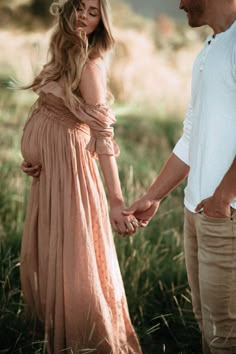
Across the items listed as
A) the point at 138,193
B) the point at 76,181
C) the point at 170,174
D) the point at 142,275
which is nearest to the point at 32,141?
the point at 76,181

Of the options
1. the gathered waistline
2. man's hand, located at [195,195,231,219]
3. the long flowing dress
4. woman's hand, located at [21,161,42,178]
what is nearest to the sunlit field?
the long flowing dress

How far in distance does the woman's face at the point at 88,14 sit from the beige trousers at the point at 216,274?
97cm

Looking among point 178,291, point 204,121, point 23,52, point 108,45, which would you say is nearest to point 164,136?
point 23,52

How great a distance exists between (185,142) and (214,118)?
415 millimetres

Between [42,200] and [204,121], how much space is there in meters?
0.96

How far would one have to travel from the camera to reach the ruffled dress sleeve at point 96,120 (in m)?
2.80

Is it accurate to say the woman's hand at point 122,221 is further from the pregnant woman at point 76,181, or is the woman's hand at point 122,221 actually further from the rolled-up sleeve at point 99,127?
the rolled-up sleeve at point 99,127

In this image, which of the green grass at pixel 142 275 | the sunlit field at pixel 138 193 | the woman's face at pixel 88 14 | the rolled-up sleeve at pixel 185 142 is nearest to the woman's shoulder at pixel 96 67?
the woman's face at pixel 88 14

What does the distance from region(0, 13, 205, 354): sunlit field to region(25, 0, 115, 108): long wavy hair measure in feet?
0.91

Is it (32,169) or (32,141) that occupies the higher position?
(32,141)

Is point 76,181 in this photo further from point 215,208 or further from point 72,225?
point 215,208

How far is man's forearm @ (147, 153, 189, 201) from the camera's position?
8.96 feet

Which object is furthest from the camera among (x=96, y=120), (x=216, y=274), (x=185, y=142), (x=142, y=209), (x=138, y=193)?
(x=138, y=193)

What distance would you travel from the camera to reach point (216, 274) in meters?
2.34
